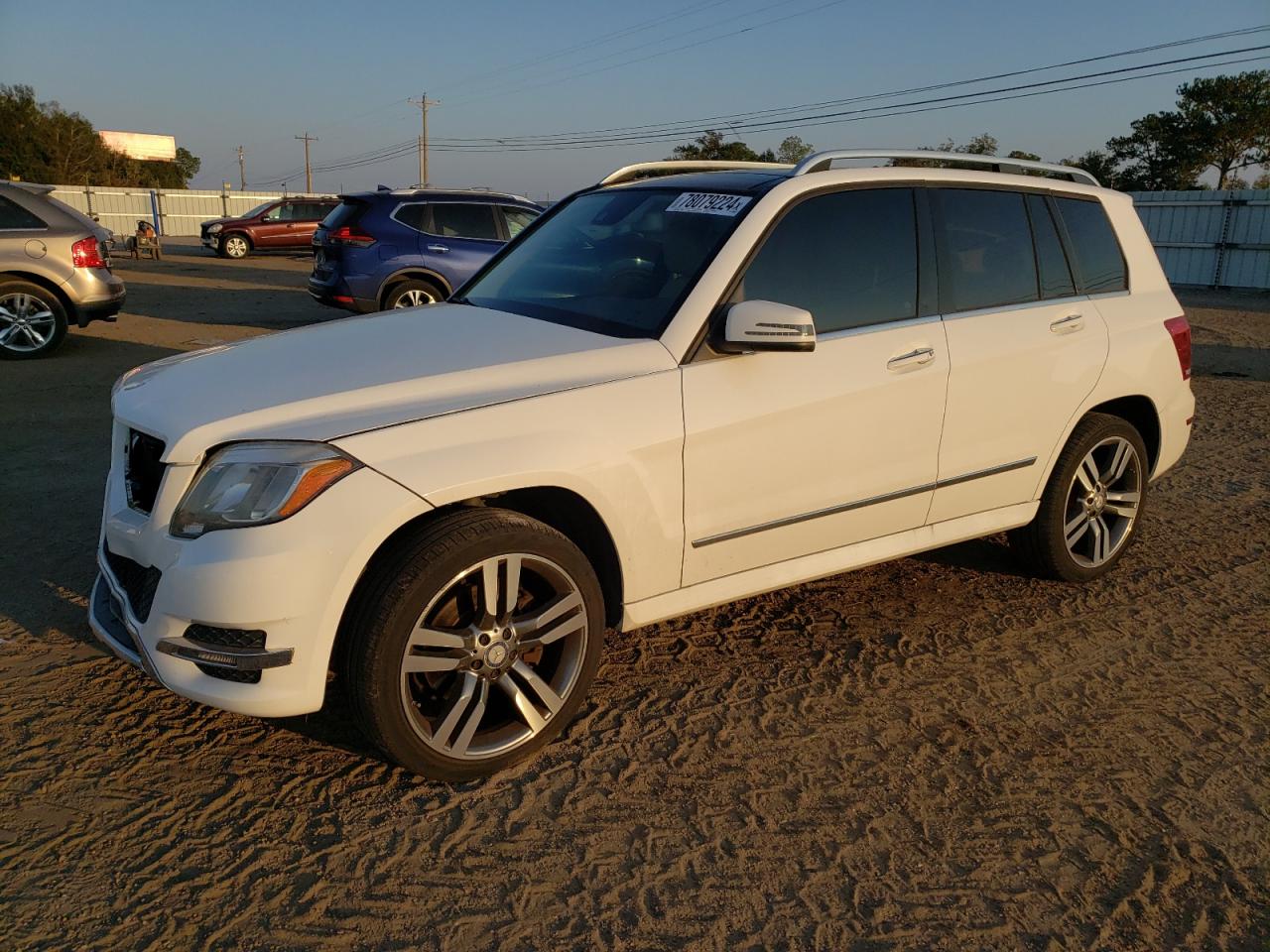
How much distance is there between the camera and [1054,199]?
4.49m

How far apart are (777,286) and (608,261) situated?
0.71 metres

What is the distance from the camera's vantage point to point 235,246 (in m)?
29.0

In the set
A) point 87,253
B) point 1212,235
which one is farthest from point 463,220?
point 1212,235

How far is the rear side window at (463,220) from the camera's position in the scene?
11852 millimetres

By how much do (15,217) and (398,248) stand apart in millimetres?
3733

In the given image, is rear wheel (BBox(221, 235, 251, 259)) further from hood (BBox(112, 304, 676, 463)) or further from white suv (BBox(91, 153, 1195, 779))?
hood (BBox(112, 304, 676, 463))

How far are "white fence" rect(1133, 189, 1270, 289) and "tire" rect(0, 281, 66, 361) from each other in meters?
22.9

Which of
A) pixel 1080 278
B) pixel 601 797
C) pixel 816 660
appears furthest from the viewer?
pixel 1080 278

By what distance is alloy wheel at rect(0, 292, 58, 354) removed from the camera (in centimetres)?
989

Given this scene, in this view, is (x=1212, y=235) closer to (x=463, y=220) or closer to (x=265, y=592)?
(x=463, y=220)

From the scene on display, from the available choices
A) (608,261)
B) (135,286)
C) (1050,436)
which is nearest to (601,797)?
(608,261)

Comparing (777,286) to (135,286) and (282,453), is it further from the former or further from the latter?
(135,286)

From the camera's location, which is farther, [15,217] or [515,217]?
[515,217]

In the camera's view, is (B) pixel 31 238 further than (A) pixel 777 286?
Yes
